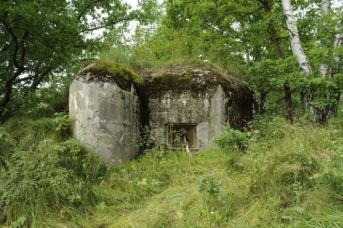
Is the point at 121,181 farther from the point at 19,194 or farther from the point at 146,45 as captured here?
the point at 146,45

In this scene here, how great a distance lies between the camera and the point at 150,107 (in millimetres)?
7844

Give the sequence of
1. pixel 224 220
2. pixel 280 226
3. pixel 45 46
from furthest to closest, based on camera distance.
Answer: pixel 45 46
pixel 224 220
pixel 280 226

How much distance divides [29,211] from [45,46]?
128 inches

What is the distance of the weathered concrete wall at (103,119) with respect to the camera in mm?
6641

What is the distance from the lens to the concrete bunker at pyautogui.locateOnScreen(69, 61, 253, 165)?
6750mm

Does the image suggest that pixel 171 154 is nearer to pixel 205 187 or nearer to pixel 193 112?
pixel 193 112

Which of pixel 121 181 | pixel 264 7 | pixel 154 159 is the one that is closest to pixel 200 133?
pixel 154 159

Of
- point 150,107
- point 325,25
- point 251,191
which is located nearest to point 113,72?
point 150,107

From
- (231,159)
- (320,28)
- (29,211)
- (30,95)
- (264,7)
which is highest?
(264,7)

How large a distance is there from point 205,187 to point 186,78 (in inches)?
151

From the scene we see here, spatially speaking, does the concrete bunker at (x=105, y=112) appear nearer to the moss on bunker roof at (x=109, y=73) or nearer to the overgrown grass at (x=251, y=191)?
the moss on bunker roof at (x=109, y=73)

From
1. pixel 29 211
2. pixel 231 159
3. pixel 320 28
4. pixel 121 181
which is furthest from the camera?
pixel 320 28

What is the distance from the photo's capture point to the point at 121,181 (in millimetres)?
6004

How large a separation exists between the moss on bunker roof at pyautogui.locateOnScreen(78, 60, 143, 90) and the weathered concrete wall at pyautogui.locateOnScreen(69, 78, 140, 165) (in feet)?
0.35
